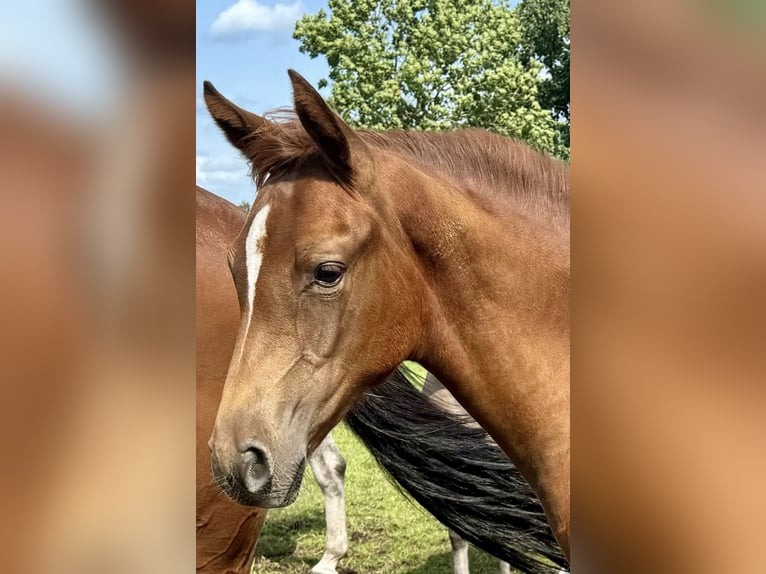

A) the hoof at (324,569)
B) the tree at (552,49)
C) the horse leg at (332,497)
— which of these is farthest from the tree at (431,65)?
the hoof at (324,569)

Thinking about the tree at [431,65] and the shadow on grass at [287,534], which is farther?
the shadow on grass at [287,534]

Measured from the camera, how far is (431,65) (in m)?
2.09

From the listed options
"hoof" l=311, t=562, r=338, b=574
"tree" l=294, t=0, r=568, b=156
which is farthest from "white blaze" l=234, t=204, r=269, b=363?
"hoof" l=311, t=562, r=338, b=574

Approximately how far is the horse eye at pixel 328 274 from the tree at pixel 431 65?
3.32 feet

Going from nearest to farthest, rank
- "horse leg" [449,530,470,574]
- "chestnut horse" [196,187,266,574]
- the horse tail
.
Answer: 1. "chestnut horse" [196,187,266,574]
2. the horse tail
3. "horse leg" [449,530,470,574]

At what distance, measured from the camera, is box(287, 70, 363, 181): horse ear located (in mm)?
1252

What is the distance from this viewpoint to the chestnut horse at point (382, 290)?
1.27m

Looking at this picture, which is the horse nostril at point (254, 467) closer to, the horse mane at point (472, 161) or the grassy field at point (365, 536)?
the horse mane at point (472, 161)

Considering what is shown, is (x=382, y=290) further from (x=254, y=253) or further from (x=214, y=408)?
(x=214, y=408)

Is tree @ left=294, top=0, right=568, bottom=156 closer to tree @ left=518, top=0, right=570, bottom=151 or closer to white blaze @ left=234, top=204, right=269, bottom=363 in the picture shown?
tree @ left=518, top=0, right=570, bottom=151
